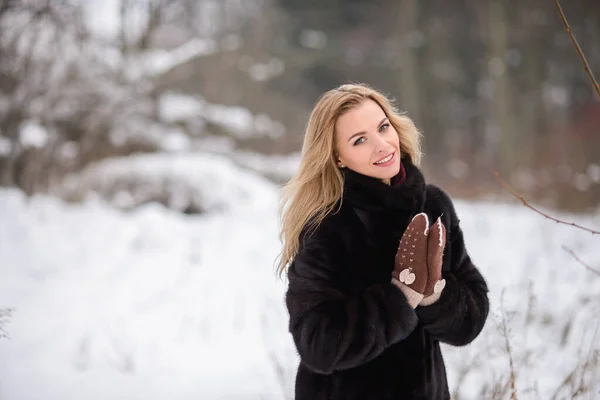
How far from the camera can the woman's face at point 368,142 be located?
1.29m

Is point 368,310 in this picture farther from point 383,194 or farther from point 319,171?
point 319,171

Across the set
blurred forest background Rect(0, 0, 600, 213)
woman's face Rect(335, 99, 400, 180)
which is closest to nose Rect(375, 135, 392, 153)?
woman's face Rect(335, 99, 400, 180)

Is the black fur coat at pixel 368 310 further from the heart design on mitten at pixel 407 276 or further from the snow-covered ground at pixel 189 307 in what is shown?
the snow-covered ground at pixel 189 307

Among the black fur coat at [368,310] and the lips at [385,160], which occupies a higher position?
the lips at [385,160]

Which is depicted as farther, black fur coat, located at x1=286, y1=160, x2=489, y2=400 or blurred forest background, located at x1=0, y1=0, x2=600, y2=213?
blurred forest background, located at x1=0, y1=0, x2=600, y2=213

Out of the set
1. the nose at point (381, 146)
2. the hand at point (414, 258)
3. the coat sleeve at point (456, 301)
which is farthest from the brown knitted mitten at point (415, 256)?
the nose at point (381, 146)

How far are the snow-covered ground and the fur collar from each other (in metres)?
0.70

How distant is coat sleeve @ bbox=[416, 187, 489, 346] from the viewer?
126 cm

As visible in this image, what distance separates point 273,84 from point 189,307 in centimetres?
787

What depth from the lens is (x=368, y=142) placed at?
1.30 m

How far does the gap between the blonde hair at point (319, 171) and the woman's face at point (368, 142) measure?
3 centimetres

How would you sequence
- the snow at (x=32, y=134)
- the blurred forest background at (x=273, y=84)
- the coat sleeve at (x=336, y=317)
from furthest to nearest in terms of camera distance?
the blurred forest background at (x=273, y=84) < the snow at (x=32, y=134) < the coat sleeve at (x=336, y=317)

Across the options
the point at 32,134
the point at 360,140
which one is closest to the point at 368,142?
the point at 360,140

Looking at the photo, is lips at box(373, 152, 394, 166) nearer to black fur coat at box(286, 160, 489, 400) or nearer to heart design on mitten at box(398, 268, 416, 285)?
black fur coat at box(286, 160, 489, 400)
